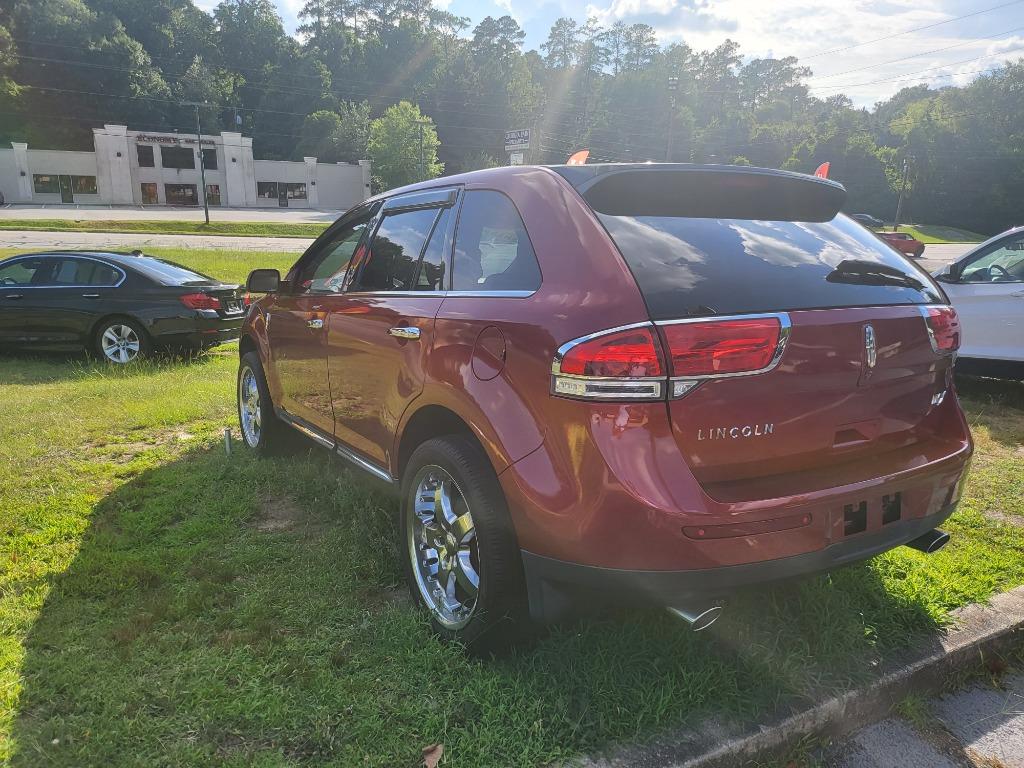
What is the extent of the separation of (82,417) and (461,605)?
494cm

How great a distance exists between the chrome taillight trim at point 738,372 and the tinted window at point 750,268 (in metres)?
0.03

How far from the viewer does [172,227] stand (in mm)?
41000

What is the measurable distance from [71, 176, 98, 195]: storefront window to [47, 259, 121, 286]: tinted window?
65192mm

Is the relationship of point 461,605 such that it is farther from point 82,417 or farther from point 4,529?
point 82,417

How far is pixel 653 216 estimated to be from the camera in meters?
2.39

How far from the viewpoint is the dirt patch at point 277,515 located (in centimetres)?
388

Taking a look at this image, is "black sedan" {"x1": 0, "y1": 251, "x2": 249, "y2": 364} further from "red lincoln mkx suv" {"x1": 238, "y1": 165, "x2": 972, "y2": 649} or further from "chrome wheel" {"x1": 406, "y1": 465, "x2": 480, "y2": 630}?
"chrome wheel" {"x1": 406, "y1": 465, "x2": 480, "y2": 630}

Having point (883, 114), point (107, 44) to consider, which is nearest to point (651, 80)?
point (883, 114)

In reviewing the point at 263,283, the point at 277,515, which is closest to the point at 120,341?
the point at 263,283

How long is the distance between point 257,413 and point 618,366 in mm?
3736

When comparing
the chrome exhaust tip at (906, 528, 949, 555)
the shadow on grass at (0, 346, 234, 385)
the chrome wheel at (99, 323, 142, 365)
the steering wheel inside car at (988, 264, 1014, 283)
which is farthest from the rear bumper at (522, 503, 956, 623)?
the chrome wheel at (99, 323, 142, 365)

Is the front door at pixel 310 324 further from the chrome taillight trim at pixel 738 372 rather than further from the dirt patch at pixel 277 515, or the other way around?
the chrome taillight trim at pixel 738 372

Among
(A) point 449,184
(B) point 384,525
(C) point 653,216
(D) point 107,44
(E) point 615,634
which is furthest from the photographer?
(D) point 107,44

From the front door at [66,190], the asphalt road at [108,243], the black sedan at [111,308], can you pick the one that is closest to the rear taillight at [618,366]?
the black sedan at [111,308]
